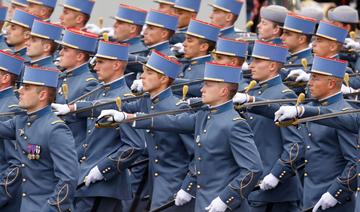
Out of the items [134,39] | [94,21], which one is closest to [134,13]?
[134,39]

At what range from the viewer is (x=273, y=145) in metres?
13.9

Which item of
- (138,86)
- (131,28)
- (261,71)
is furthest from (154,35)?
(261,71)

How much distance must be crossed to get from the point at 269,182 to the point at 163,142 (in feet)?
3.20

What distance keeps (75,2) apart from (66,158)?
5155mm

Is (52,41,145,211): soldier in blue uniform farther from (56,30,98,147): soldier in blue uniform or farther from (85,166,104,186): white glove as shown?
(56,30,98,147): soldier in blue uniform

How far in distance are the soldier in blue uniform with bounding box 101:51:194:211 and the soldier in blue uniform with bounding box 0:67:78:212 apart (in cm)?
112

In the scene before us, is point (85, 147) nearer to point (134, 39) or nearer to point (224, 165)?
point (224, 165)

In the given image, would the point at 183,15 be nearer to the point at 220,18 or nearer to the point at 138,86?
the point at 220,18

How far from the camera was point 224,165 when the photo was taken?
1251cm

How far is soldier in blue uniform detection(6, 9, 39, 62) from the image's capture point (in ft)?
54.0

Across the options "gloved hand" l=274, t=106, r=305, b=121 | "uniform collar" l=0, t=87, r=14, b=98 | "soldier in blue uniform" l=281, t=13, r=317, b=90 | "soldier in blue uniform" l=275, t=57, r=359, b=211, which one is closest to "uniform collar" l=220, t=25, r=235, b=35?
"soldier in blue uniform" l=281, t=13, r=317, b=90

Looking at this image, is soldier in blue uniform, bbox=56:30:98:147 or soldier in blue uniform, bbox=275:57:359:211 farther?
soldier in blue uniform, bbox=56:30:98:147

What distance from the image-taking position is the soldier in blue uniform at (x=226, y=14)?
17.2m

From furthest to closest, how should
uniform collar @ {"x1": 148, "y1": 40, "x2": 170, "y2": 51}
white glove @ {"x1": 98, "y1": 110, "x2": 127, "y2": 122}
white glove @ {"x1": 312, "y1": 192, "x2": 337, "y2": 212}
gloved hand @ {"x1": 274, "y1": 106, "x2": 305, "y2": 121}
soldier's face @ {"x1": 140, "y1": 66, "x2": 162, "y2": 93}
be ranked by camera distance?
1. uniform collar @ {"x1": 148, "y1": 40, "x2": 170, "y2": 51}
2. soldier's face @ {"x1": 140, "y1": 66, "x2": 162, "y2": 93}
3. white glove @ {"x1": 312, "y1": 192, "x2": 337, "y2": 212}
4. white glove @ {"x1": 98, "y1": 110, "x2": 127, "y2": 122}
5. gloved hand @ {"x1": 274, "y1": 106, "x2": 305, "y2": 121}
